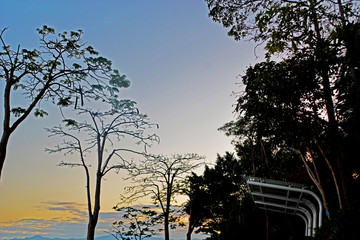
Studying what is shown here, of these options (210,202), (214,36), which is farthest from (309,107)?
(210,202)

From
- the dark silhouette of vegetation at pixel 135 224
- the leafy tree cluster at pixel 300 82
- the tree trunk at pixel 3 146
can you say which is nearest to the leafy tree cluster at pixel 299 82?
Result: the leafy tree cluster at pixel 300 82

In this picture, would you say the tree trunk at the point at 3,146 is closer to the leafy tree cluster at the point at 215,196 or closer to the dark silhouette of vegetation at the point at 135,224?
the dark silhouette of vegetation at the point at 135,224

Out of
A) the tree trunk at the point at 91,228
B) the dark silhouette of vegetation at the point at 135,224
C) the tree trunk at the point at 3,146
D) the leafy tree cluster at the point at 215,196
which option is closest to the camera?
the tree trunk at the point at 3,146

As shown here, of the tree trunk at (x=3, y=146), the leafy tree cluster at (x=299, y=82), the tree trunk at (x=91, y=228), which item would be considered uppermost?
the leafy tree cluster at (x=299, y=82)

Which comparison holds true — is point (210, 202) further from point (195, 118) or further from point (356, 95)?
point (356, 95)

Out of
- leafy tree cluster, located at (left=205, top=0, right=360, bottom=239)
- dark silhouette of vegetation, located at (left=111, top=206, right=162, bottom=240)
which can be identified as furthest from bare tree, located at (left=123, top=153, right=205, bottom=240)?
leafy tree cluster, located at (left=205, top=0, right=360, bottom=239)

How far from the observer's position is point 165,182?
20609 millimetres

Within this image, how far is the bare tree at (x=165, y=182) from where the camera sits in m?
19.4

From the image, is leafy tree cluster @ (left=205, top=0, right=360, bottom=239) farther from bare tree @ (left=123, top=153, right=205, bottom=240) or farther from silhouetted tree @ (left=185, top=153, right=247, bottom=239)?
silhouetted tree @ (left=185, top=153, right=247, bottom=239)

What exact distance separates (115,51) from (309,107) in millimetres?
6707

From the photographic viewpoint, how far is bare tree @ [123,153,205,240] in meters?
19.4

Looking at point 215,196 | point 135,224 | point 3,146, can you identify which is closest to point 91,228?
point 3,146

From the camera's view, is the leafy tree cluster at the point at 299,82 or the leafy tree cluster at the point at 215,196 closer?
the leafy tree cluster at the point at 299,82

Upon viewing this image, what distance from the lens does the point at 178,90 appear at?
14531 mm
